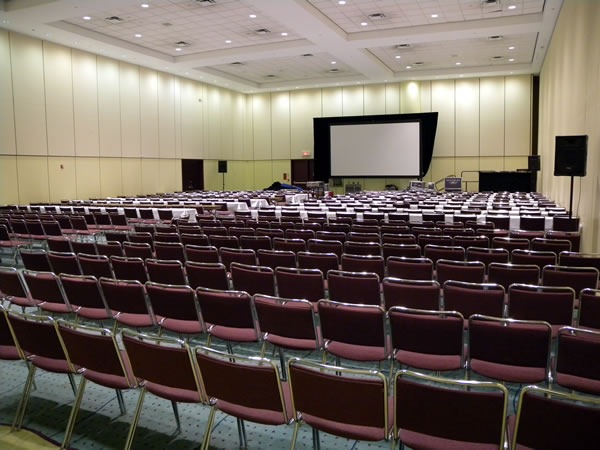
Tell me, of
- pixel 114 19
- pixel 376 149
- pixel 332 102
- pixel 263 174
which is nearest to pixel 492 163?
pixel 376 149

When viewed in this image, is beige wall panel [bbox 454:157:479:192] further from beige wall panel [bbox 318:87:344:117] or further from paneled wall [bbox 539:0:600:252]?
paneled wall [bbox 539:0:600:252]

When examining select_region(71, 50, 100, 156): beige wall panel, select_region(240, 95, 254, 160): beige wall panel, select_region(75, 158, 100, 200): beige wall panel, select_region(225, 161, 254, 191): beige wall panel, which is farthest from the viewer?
select_region(240, 95, 254, 160): beige wall panel

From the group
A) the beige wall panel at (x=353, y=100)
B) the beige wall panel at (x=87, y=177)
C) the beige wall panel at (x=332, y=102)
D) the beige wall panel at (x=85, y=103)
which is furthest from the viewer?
the beige wall panel at (x=332, y=102)

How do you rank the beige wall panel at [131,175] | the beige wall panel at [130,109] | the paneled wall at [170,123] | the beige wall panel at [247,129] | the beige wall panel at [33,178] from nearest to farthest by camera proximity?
the beige wall panel at [33,178] < the paneled wall at [170,123] < the beige wall panel at [130,109] < the beige wall panel at [131,175] < the beige wall panel at [247,129]

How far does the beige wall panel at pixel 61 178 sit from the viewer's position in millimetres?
19578

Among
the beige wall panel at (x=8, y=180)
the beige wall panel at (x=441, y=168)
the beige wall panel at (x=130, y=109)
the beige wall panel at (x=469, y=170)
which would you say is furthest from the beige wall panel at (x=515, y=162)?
the beige wall panel at (x=8, y=180)

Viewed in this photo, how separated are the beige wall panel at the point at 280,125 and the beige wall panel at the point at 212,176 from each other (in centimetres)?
408

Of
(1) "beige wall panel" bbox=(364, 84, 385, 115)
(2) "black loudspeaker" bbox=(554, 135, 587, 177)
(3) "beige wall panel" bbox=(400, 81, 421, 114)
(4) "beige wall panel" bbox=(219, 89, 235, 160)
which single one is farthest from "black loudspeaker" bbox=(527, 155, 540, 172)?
(4) "beige wall panel" bbox=(219, 89, 235, 160)

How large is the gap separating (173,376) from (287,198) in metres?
17.0

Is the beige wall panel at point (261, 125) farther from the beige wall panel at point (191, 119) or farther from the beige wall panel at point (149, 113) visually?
the beige wall panel at point (149, 113)

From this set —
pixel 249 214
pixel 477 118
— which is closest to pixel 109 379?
pixel 249 214

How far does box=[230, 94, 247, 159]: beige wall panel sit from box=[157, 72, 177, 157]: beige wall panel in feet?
19.3

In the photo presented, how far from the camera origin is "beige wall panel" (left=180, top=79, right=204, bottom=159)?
26.7 m

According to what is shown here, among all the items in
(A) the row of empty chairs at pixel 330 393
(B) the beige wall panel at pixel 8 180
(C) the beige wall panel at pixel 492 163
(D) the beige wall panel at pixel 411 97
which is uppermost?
(D) the beige wall panel at pixel 411 97
